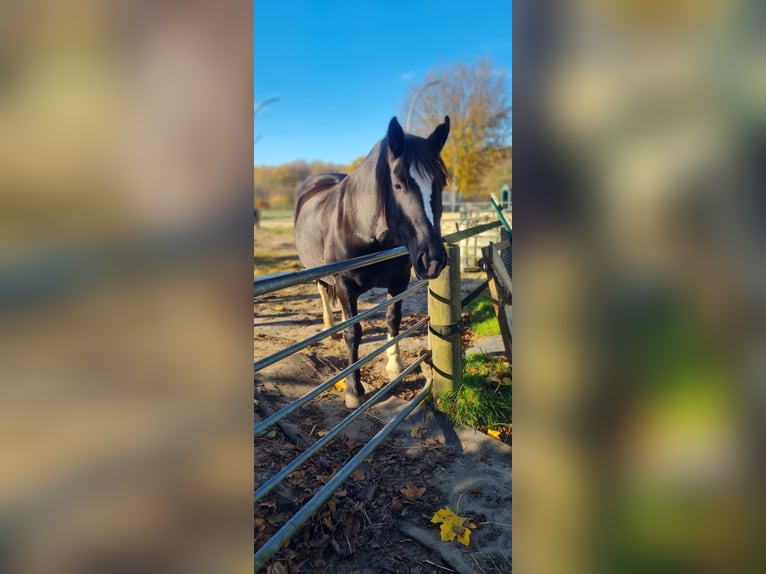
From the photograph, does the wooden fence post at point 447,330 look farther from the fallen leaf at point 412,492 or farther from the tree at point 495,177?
the tree at point 495,177

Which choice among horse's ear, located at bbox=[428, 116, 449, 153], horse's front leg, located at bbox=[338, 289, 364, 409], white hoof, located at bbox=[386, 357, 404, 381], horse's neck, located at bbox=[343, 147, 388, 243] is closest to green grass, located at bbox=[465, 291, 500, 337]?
white hoof, located at bbox=[386, 357, 404, 381]

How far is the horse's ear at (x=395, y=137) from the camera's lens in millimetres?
2744

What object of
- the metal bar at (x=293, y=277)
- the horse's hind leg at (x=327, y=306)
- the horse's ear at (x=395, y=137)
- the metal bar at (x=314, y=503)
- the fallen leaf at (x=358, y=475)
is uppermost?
the horse's ear at (x=395, y=137)

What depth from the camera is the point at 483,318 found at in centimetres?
603

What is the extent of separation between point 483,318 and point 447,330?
3.09 m

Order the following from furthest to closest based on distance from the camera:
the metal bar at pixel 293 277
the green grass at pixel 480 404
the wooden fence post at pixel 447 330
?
the wooden fence post at pixel 447 330, the green grass at pixel 480 404, the metal bar at pixel 293 277

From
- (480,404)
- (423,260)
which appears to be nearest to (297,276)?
(423,260)

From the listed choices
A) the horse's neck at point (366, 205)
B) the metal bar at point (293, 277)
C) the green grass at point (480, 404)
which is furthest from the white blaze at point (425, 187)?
the green grass at point (480, 404)
